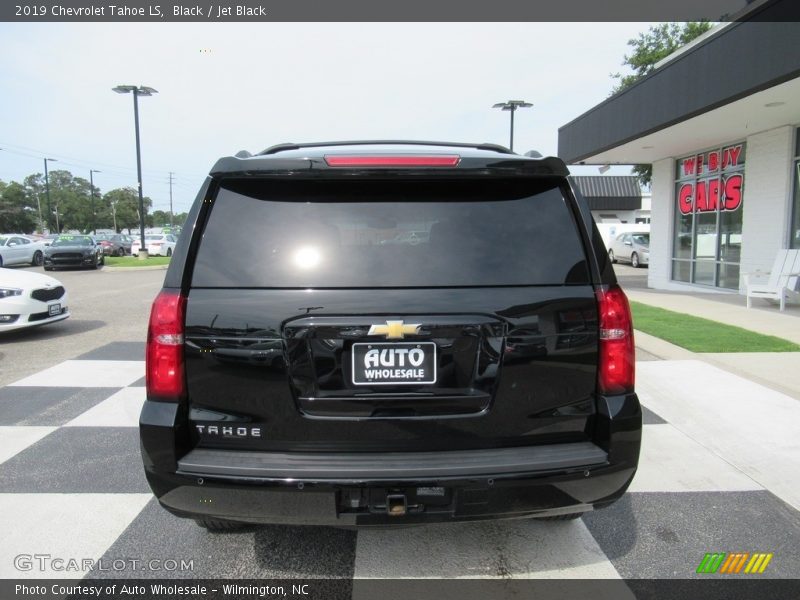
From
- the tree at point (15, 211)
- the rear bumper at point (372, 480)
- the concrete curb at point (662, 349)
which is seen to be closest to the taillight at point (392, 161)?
the rear bumper at point (372, 480)

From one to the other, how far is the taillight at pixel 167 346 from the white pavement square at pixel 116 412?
2.74 meters

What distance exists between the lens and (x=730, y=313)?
389 inches

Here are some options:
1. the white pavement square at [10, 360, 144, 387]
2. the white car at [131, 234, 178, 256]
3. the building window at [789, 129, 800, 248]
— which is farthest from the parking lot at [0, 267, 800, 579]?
the white car at [131, 234, 178, 256]

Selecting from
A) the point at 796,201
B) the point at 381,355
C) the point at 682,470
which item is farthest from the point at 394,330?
the point at 796,201

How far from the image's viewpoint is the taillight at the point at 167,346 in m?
2.26

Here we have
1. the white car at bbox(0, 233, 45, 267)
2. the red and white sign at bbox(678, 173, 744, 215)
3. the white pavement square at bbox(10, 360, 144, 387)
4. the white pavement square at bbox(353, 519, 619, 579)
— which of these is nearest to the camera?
the white pavement square at bbox(353, 519, 619, 579)

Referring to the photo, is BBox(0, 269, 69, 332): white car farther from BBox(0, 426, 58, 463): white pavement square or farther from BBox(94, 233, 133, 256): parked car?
BBox(94, 233, 133, 256): parked car

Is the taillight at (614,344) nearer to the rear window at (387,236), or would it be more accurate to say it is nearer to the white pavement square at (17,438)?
the rear window at (387,236)

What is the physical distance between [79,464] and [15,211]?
95.7m

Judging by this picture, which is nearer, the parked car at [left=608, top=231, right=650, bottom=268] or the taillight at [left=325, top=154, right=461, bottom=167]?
the taillight at [left=325, top=154, right=461, bottom=167]

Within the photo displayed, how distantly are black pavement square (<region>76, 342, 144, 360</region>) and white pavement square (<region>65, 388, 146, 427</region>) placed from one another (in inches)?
65.2

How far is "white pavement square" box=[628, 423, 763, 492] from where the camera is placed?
11.8 feet

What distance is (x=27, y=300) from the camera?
7934 millimetres

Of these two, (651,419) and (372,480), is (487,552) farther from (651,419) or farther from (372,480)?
(651,419)
